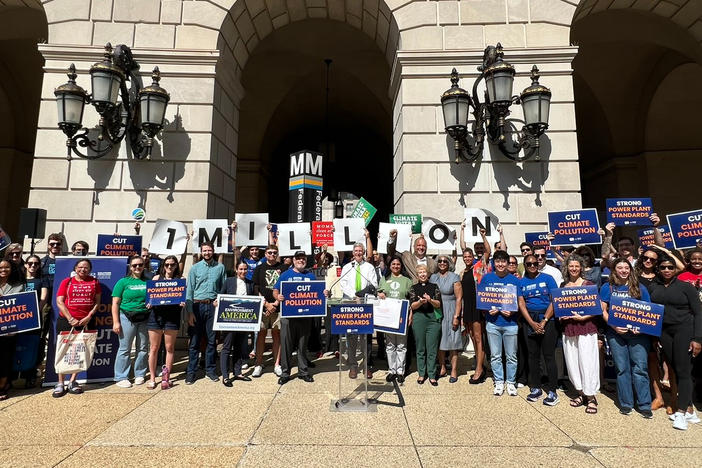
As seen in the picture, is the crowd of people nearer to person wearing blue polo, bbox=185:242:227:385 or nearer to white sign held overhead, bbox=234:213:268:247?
person wearing blue polo, bbox=185:242:227:385

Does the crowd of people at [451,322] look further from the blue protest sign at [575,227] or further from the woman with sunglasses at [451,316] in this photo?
the blue protest sign at [575,227]

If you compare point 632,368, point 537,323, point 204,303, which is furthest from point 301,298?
point 632,368

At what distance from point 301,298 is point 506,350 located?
298 cm

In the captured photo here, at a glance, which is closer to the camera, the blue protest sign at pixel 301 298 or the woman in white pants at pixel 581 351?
the woman in white pants at pixel 581 351

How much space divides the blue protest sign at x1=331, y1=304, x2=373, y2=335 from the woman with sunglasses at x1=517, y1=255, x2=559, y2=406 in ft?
7.30

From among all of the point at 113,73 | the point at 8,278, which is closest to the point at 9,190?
the point at 113,73

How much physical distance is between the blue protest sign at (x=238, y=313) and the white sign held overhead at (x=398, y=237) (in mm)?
2378

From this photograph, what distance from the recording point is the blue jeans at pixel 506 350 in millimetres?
5285

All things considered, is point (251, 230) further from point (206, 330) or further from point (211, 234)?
point (206, 330)

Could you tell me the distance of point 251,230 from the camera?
7012 mm

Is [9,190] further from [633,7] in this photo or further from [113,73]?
[633,7]

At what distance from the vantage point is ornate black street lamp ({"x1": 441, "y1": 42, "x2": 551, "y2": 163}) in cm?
714

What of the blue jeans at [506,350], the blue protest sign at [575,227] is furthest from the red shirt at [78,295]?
the blue protest sign at [575,227]

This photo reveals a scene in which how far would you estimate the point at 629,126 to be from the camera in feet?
45.3
